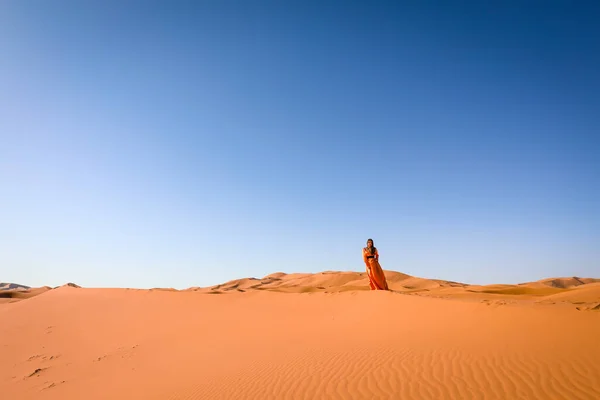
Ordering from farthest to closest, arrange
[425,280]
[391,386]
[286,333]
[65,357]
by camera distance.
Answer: [425,280]
[65,357]
[286,333]
[391,386]

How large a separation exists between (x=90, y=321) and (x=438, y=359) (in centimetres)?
1553

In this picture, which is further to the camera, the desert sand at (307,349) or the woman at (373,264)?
the woman at (373,264)

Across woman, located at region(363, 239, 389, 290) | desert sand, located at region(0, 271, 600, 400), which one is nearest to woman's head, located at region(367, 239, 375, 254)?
woman, located at region(363, 239, 389, 290)

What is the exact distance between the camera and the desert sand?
589cm

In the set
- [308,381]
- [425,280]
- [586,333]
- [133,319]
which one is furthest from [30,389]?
[425,280]

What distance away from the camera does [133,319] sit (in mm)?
16141

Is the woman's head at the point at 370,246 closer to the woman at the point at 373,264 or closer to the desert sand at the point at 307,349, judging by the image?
the woman at the point at 373,264

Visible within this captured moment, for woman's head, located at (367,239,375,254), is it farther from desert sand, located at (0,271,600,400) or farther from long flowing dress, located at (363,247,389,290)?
desert sand, located at (0,271,600,400)

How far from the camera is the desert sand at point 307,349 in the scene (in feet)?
19.3

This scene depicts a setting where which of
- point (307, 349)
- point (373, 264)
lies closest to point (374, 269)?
point (373, 264)

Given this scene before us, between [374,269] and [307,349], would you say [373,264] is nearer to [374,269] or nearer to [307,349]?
[374,269]

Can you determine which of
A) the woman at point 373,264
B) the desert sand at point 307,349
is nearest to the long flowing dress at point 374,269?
the woman at point 373,264

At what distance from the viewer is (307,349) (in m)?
9.08

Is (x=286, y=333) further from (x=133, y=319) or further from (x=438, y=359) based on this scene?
(x=133, y=319)
